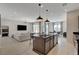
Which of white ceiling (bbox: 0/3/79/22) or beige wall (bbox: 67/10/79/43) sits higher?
white ceiling (bbox: 0/3/79/22)

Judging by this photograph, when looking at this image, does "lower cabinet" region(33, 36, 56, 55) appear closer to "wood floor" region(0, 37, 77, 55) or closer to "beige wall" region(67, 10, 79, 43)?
"wood floor" region(0, 37, 77, 55)

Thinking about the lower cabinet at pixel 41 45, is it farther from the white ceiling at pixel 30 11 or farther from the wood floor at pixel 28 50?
the white ceiling at pixel 30 11

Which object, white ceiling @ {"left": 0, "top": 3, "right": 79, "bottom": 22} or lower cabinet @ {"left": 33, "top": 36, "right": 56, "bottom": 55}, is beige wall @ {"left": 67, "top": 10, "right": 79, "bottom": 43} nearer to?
white ceiling @ {"left": 0, "top": 3, "right": 79, "bottom": 22}

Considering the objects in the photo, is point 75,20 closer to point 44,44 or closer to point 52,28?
point 52,28

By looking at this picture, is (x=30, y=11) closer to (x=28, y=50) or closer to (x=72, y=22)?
(x=28, y=50)

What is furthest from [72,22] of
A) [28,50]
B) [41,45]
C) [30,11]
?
[28,50]

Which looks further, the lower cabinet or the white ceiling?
the white ceiling

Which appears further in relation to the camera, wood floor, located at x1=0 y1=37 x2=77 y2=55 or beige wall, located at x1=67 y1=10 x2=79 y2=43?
beige wall, located at x1=67 y1=10 x2=79 y2=43

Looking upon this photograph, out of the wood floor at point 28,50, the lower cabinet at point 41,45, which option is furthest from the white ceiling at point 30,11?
the wood floor at point 28,50

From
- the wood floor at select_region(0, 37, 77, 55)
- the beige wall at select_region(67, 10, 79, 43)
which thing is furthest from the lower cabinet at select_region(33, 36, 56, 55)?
the beige wall at select_region(67, 10, 79, 43)

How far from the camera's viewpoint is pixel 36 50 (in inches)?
154

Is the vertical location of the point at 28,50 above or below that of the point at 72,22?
below

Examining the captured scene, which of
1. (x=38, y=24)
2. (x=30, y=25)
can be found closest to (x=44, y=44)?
(x=38, y=24)

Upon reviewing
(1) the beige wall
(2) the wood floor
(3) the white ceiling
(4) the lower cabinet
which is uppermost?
(3) the white ceiling
